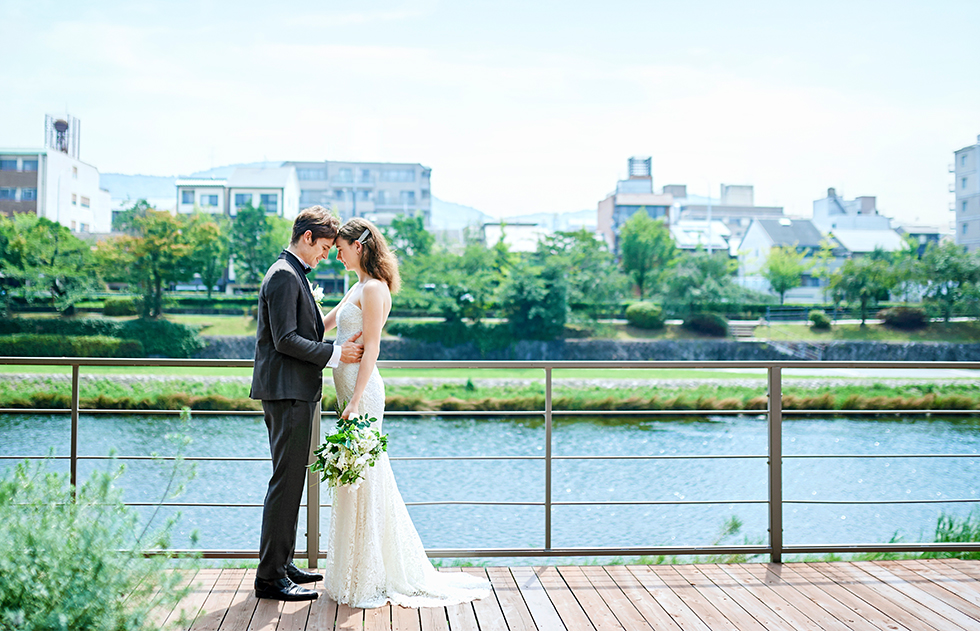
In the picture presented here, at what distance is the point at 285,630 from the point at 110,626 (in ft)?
4.42

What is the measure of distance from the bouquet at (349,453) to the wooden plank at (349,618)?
416mm

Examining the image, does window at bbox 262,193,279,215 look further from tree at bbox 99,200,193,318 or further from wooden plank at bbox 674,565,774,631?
wooden plank at bbox 674,565,774,631

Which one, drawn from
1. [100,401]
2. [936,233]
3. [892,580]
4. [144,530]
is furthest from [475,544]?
[936,233]

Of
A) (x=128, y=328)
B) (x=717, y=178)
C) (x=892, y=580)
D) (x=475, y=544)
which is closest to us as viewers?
(x=892, y=580)

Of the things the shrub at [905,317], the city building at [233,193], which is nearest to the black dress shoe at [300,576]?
the shrub at [905,317]

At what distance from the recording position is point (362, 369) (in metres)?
2.65

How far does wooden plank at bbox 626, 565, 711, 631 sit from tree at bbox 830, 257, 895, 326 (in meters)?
32.6

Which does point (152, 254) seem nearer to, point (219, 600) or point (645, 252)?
point (645, 252)

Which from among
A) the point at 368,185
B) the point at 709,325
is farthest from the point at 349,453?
the point at 368,185

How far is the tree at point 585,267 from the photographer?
31.1 m

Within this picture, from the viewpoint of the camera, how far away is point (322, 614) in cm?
256

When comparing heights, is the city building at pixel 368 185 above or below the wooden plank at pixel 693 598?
above

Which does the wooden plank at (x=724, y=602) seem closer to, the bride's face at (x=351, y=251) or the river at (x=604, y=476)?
the bride's face at (x=351, y=251)

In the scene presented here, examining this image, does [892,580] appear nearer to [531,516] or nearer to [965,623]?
[965,623]
